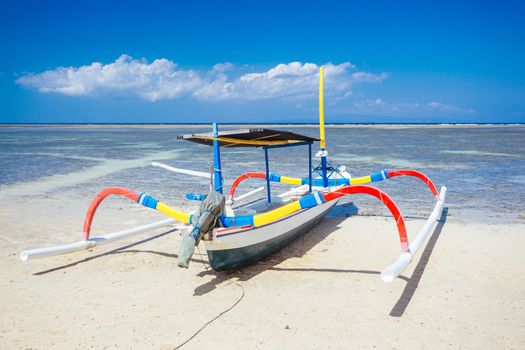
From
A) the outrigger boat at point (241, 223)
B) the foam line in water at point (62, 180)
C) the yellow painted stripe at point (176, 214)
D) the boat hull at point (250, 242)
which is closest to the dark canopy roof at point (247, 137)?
the outrigger boat at point (241, 223)

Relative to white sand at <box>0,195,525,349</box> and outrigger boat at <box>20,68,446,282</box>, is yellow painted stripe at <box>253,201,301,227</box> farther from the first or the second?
white sand at <box>0,195,525,349</box>

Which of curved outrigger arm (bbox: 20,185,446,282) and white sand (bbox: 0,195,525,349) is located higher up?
curved outrigger arm (bbox: 20,185,446,282)

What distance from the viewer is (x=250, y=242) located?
545 centimetres

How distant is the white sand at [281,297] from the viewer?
410cm

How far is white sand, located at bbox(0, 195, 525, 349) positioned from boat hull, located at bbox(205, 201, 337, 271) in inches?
9.2

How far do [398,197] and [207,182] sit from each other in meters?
6.66

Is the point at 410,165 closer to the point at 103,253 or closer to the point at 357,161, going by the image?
the point at 357,161

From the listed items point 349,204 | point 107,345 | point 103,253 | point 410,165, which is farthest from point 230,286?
point 410,165

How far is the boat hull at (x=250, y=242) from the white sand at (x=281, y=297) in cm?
23

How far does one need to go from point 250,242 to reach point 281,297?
0.86 meters

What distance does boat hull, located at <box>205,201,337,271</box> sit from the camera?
5.10m

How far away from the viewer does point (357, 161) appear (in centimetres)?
2114

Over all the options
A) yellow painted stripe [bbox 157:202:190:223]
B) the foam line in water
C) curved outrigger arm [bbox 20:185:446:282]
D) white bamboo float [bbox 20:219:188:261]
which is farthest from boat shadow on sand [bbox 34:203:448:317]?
the foam line in water

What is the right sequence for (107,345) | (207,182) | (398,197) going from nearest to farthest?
1. (107,345)
2. (398,197)
3. (207,182)
